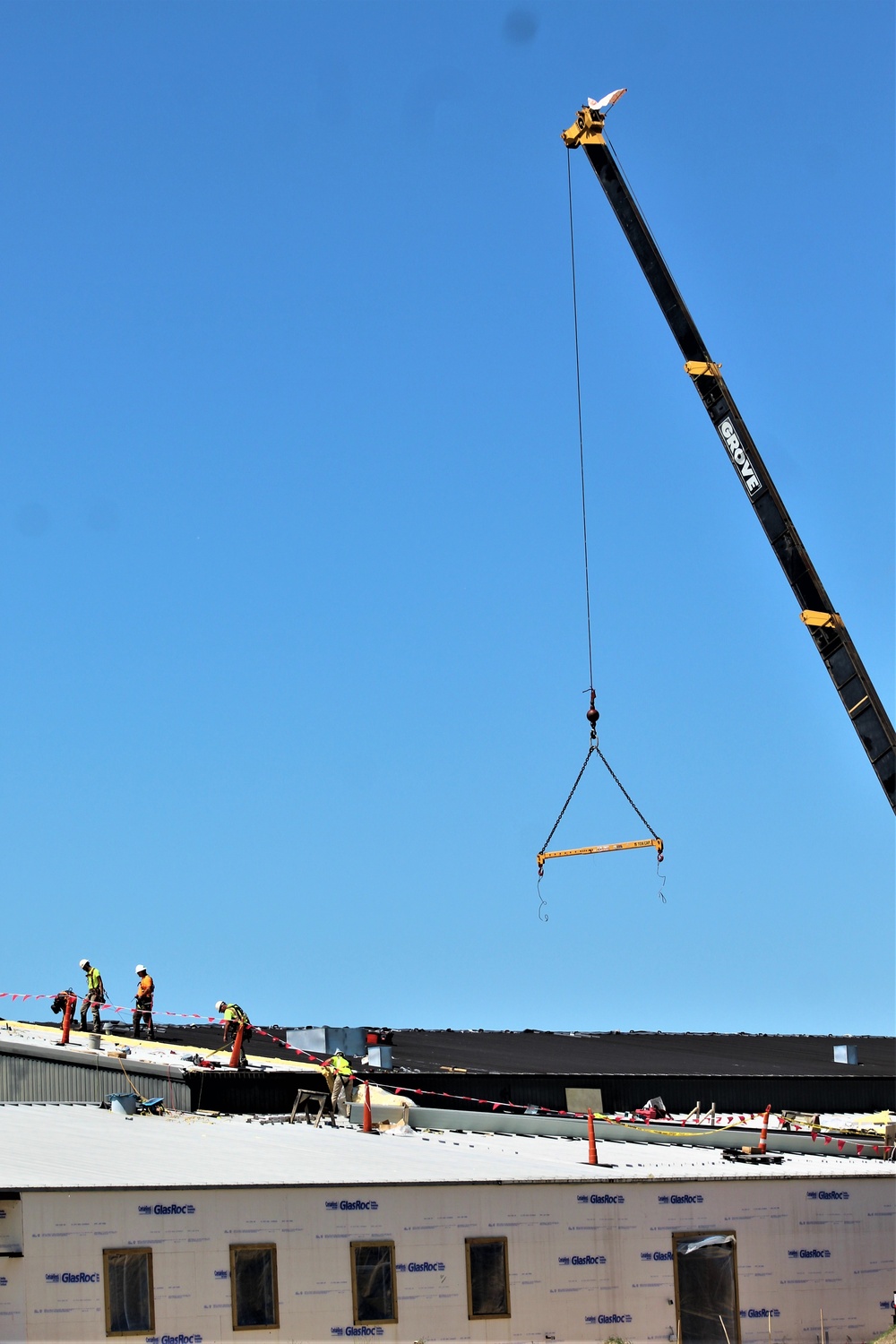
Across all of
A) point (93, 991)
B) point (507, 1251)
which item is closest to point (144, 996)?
point (93, 991)

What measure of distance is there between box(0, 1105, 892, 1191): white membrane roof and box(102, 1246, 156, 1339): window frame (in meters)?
0.87

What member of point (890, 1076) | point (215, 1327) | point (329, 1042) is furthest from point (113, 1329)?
point (890, 1076)

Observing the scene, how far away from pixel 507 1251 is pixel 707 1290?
377 centimetres

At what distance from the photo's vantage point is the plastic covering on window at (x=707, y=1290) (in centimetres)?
2853

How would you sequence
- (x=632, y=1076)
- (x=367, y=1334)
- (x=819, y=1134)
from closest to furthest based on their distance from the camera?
(x=367, y=1334) → (x=819, y=1134) → (x=632, y=1076)

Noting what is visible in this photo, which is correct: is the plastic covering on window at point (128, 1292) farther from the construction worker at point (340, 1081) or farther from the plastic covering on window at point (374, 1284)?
the construction worker at point (340, 1081)

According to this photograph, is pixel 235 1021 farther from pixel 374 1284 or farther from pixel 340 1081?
pixel 374 1284

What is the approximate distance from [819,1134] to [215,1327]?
17.1 m

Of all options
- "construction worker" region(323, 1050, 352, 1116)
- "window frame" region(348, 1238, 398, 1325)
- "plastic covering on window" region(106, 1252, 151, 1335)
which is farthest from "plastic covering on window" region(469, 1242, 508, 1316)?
"construction worker" region(323, 1050, 352, 1116)

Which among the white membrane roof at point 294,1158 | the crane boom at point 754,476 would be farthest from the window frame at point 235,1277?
the crane boom at point 754,476

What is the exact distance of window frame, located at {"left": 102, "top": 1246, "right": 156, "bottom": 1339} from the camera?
80.4 feet

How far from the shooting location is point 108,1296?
80.5ft

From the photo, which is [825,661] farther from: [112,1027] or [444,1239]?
[112,1027]

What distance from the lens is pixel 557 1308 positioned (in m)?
27.6
